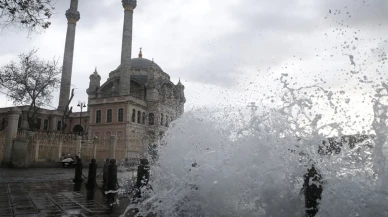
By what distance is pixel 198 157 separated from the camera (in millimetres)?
5242

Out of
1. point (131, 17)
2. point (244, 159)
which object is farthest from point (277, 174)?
point (131, 17)

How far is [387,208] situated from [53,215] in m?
4.51

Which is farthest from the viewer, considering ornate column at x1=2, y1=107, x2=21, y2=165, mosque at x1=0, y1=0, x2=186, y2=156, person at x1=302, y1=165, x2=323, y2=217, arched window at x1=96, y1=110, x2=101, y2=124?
arched window at x1=96, y1=110, x2=101, y2=124

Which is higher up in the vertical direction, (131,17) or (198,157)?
(131,17)

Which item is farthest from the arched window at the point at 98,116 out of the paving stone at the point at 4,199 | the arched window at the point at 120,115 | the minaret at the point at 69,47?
the paving stone at the point at 4,199

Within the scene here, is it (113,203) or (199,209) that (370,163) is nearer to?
(199,209)

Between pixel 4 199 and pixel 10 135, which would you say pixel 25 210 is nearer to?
pixel 4 199

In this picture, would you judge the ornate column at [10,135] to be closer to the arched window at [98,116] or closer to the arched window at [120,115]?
the arched window at [120,115]

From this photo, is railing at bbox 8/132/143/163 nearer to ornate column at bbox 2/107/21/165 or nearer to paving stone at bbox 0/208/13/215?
ornate column at bbox 2/107/21/165

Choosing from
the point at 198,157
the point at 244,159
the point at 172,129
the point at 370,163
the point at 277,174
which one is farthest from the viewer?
the point at 172,129

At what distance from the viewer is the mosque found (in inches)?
1459

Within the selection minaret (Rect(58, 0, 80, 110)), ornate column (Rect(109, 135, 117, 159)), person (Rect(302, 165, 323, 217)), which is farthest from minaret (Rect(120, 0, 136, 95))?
person (Rect(302, 165, 323, 217))

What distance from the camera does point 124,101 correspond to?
123ft

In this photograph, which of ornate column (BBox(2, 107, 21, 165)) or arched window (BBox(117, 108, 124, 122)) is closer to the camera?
ornate column (BBox(2, 107, 21, 165))
